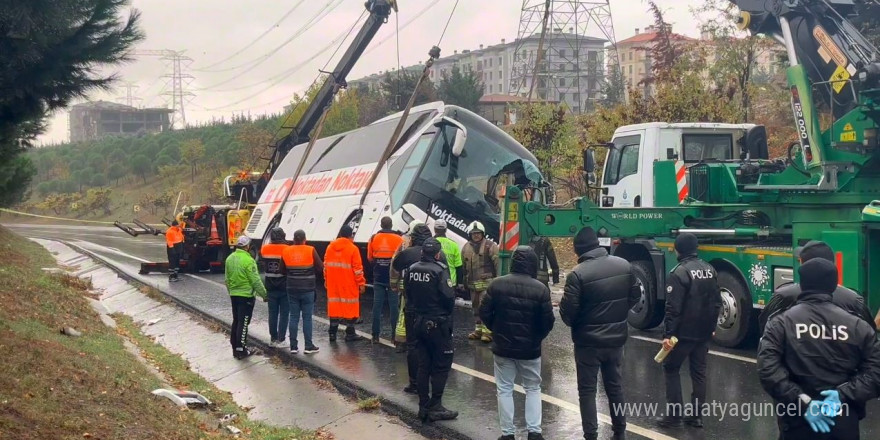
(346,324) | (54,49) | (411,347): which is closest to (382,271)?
(346,324)

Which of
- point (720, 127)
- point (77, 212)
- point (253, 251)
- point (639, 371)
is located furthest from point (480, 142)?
point (77, 212)

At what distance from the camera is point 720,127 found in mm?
14023

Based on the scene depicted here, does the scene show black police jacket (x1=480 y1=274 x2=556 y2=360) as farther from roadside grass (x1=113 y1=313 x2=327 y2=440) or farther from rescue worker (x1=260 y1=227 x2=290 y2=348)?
rescue worker (x1=260 y1=227 x2=290 y2=348)

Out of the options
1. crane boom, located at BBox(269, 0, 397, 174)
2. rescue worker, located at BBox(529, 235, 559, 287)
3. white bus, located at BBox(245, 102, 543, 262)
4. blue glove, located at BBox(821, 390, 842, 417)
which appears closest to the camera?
blue glove, located at BBox(821, 390, 842, 417)

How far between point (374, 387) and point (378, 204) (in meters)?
7.24

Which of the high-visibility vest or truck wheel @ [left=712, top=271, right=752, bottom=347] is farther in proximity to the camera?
the high-visibility vest

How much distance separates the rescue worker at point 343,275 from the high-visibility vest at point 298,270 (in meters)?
0.40

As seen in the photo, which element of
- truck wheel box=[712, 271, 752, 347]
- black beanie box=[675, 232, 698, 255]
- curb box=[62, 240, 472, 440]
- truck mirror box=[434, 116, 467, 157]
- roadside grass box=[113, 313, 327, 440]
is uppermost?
truck mirror box=[434, 116, 467, 157]

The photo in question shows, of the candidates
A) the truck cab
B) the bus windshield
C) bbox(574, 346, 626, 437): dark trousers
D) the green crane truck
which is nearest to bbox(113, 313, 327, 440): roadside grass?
bbox(574, 346, 626, 437): dark trousers

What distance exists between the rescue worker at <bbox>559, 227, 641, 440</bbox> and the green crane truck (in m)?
3.87

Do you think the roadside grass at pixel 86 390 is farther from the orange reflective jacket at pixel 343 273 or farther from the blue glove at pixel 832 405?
the blue glove at pixel 832 405

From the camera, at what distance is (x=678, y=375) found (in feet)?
24.6

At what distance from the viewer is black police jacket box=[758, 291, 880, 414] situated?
4523mm

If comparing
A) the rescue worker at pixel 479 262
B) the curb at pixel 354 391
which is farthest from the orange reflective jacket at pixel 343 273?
the rescue worker at pixel 479 262
